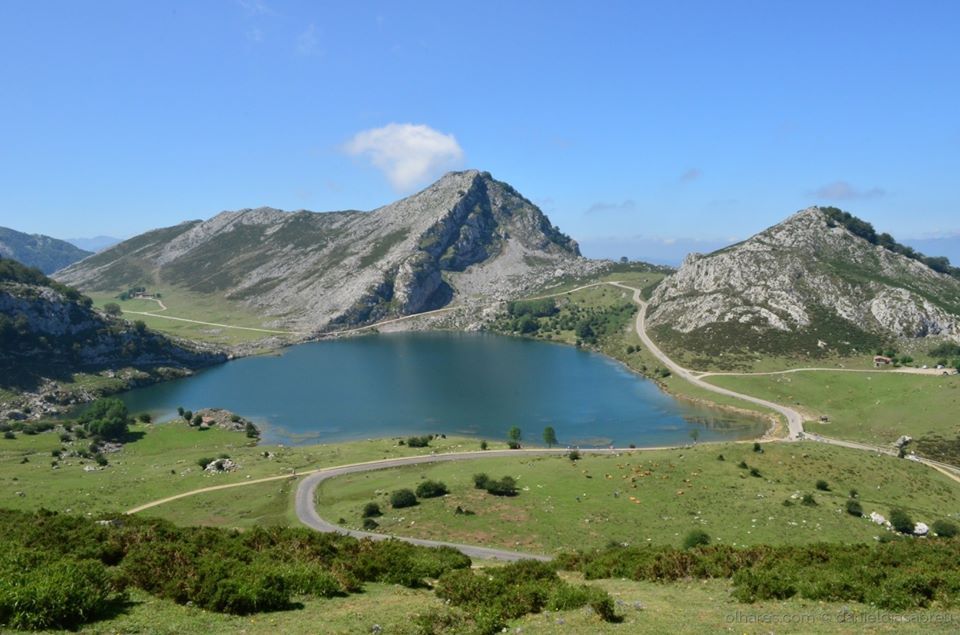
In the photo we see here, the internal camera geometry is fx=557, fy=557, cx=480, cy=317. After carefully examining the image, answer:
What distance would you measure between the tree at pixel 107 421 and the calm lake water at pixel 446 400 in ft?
58.1

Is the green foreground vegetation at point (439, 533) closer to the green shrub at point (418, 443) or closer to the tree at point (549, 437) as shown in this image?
the green shrub at point (418, 443)

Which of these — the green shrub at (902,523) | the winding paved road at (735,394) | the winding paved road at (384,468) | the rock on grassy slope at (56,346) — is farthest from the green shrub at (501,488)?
the rock on grassy slope at (56,346)

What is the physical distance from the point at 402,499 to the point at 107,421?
76329 millimetres

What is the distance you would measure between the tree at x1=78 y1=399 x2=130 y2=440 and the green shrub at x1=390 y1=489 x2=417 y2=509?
73852 millimetres

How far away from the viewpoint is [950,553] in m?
33.9

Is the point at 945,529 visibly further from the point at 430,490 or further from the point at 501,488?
the point at 430,490

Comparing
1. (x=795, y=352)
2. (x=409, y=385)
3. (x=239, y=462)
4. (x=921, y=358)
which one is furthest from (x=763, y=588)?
(x=921, y=358)

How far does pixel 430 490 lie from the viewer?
63.0 meters

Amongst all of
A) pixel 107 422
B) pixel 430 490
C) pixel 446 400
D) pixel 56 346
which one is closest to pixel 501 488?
pixel 430 490

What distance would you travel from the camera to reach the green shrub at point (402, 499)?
2384 inches

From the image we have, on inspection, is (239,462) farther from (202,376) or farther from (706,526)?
(202,376)

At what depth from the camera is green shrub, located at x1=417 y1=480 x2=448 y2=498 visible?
2480 inches

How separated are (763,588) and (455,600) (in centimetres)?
1377

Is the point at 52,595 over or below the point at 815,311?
below
